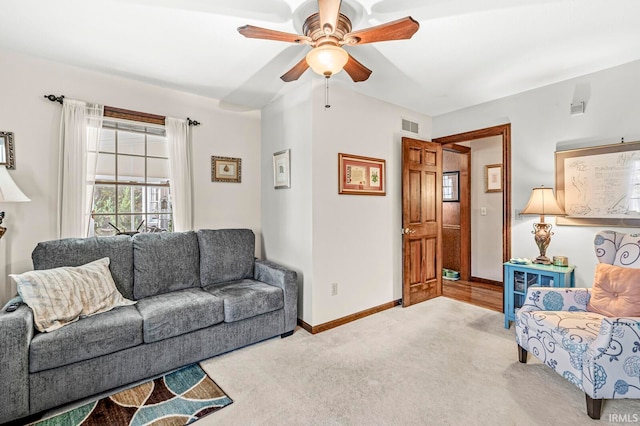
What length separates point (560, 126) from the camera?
3.10 metres

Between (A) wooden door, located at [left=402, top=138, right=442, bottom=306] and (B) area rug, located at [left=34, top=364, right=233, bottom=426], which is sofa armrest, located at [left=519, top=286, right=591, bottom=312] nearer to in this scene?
(A) wooden door, located at [left=402, top=138, right=442, bottom=306]

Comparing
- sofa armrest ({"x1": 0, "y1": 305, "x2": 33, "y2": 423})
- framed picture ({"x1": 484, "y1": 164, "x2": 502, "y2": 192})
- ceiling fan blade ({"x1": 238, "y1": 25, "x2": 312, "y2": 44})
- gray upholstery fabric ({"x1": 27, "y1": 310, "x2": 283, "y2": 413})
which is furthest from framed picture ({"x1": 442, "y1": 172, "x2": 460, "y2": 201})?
sofa armrest ({"x1": 0, "y1": 305, "x2": 33, "y2": 423})

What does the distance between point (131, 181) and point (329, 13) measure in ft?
8.67

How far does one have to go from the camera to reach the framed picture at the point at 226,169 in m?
3.51

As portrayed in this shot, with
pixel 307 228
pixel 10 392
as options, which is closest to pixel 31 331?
pixel 10 392

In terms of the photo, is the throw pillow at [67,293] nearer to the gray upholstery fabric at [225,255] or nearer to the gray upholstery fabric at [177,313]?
the gray upholstery fabric at [177,313]

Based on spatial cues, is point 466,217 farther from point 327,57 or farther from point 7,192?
point 7,192

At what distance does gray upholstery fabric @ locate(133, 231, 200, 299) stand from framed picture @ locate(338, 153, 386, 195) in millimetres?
1660

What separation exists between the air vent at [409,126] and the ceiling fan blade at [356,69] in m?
1.75

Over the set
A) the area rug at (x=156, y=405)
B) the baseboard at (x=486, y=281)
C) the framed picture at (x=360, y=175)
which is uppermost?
the framed picture at (x=360, y=175)

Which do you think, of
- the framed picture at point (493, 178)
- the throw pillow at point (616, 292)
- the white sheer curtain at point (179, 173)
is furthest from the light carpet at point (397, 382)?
the framed picture at point (493, 178)

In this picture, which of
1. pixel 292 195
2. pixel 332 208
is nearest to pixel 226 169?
pixel 292 195

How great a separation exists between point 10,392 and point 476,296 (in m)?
4.63

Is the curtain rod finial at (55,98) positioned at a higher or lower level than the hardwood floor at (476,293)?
higher
